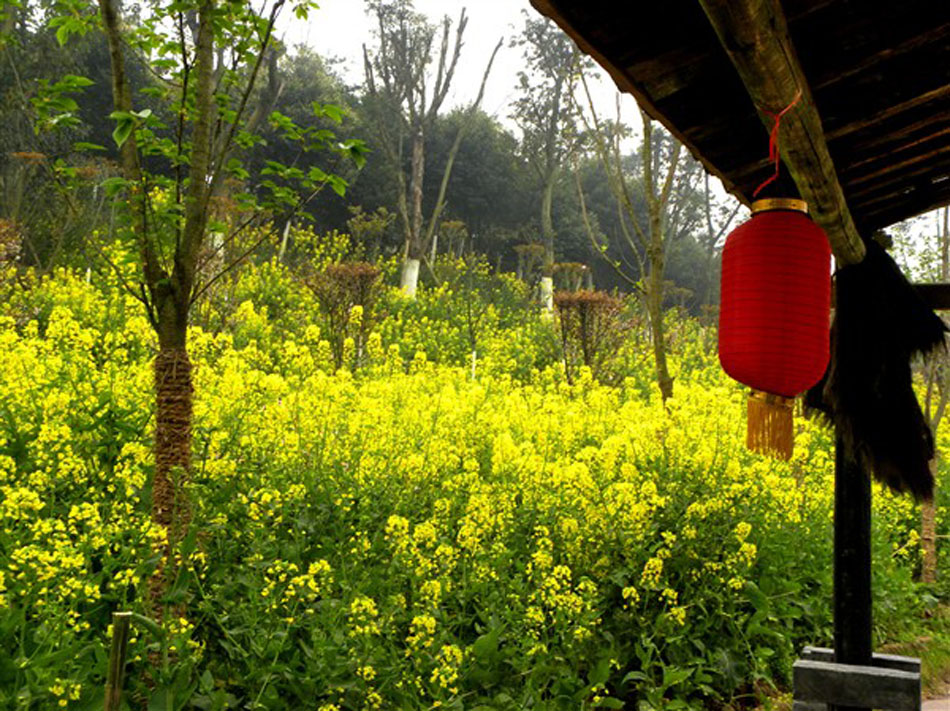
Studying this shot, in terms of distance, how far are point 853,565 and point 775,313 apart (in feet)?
5.03

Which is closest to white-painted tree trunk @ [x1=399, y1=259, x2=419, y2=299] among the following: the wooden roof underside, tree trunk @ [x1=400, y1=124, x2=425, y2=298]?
tree trunk @ [x1=400, y1=124, x2=425, y2=298]

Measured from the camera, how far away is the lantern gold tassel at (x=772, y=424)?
2.15 m

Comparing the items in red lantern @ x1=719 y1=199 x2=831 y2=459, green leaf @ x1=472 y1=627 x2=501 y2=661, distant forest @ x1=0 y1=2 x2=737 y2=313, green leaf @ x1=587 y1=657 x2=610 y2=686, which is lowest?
green leaf @ x1=587 y1=657 x2=610 y2=686

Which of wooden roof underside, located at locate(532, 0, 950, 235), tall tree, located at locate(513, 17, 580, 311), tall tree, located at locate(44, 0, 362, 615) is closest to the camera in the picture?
wooden roof underside, located at locate(532, 0, 950, 235)

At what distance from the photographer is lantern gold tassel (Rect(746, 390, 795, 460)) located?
2150mm

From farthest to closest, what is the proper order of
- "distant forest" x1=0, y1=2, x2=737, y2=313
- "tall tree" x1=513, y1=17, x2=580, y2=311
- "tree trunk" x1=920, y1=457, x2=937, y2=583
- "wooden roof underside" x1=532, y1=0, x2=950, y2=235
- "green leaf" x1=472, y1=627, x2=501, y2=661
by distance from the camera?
"tall tree" x1=513, y1=17, x2=580, y2=311, "distant forest" x1=0, y1=2, x2=737, y2=313, "tree trunk" x1=920, y1=457, x2=937, y2=583, "green leaf" x1=472, y1=627, x2=501, y2=661, "wooden roof underside" x1=532, y1=0, x2=950, y2=235

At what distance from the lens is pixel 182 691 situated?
2488 millimetres

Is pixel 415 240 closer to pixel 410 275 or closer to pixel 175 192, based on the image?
pixel 410 275

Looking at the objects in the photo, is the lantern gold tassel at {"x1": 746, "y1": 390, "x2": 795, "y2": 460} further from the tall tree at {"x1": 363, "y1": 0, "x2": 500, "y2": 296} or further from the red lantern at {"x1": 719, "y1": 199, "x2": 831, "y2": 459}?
the tall tree at {"x1": 363, "y1": 0, "x2": 500, "y2": 296}

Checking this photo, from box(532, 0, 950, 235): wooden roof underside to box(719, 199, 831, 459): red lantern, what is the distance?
0.43m

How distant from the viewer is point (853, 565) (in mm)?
2979

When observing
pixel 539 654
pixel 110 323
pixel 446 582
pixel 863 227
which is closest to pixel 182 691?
pixel 446 582

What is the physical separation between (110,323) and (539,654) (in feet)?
21.8

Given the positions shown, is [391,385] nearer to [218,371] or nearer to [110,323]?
[218,371]
